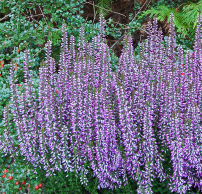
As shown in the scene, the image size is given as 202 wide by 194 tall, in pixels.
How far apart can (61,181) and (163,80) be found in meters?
1.46

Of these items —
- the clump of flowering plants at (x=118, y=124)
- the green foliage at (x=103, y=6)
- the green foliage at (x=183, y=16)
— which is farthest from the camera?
the green foliage at (x=103, y=6)

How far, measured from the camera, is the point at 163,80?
298 centimetres

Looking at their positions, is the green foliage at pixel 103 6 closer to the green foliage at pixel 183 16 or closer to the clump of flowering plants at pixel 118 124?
the green foliage at pixel 183 16

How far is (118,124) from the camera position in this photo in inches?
110

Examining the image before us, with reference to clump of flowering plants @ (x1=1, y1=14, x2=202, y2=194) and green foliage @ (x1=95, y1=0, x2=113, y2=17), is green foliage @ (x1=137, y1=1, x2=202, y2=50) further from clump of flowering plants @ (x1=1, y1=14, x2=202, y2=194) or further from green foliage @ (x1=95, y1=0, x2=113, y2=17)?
clump of flowering plants @ (x1=1, y1=14, x2=202, y2=194)

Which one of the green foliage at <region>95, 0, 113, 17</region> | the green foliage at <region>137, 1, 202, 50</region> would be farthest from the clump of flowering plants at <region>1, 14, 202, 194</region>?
the green foliage at <region>95, 0, 113, 17</region>

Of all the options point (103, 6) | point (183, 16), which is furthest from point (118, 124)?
point (103, 6)

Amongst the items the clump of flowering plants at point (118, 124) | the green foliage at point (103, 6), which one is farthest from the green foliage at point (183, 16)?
the clump of flowering plants at point (118, 124)

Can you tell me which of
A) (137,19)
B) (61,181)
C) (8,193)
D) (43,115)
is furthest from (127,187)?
(137,19)

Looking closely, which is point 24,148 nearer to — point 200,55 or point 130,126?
point 130,126

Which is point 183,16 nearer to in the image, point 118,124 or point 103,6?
point 103,6

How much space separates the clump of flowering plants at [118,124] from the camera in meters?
2.49

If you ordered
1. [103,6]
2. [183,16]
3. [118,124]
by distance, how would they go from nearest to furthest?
[118,124] → [183,16] → [103,6]

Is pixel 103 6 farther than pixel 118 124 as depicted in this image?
Yes
